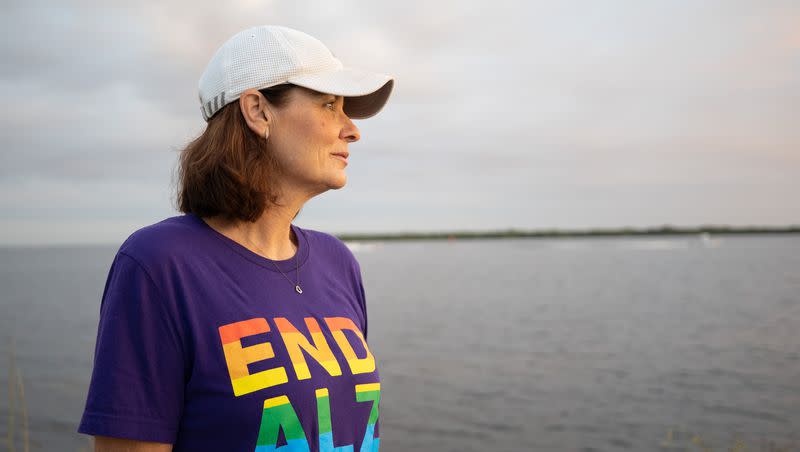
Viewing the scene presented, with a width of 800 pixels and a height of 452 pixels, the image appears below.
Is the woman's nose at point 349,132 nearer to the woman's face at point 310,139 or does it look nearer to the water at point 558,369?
the woman's face at point 310,139

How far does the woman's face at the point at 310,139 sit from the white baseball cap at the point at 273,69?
66 millimetres

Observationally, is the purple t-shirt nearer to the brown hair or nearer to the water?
the brown hair

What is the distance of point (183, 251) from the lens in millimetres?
1851

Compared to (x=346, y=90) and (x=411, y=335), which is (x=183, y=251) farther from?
(x=411, y=335)

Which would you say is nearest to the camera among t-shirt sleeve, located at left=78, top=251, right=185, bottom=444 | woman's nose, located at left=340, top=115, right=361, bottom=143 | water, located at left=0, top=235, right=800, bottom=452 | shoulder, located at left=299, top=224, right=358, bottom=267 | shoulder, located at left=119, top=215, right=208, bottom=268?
t-shirt sleeve, located at left=78, top=251, right=185, bottom=444

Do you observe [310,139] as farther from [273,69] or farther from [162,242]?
[162,242]

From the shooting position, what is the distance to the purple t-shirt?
1673mm

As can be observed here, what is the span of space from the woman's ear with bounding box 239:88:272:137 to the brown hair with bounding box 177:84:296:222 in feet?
0.08

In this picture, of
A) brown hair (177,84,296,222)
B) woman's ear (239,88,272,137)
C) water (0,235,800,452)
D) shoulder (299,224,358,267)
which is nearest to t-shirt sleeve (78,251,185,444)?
brown hair (177,84,296,222)

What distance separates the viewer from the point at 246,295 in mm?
1913

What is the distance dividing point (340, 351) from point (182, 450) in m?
0.54

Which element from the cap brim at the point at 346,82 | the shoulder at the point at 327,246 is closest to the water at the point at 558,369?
the shoulder at the point at 327,246

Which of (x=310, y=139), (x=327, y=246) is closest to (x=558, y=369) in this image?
(x=327, y=246)

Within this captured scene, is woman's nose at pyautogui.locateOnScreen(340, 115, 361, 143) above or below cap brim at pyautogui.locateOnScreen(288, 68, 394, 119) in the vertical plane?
below
